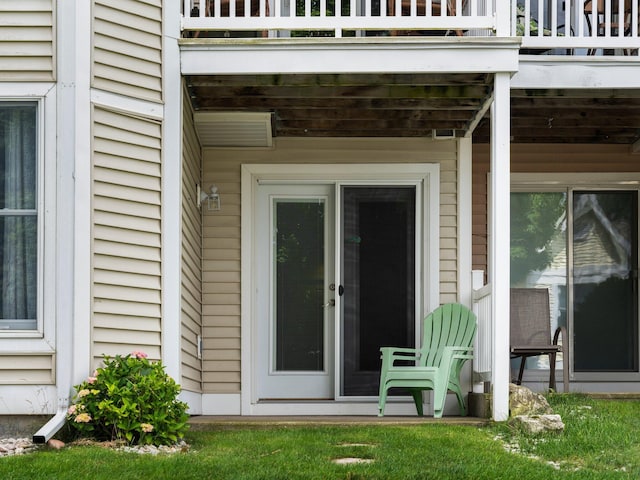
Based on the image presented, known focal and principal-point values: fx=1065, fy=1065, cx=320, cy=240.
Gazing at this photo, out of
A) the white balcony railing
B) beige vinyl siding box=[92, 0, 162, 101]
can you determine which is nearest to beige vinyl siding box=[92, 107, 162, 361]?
beige vinyl siding box=[92, 0, 162, 101]

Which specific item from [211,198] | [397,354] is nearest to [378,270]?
[397,354]

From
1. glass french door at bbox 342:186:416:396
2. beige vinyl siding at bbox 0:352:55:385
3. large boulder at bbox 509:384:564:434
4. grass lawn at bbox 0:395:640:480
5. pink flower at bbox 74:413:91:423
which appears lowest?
grass lawn at bbox 0:395:640:480

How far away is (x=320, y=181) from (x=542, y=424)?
10.4 feet

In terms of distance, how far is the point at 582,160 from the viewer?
916 centimetres

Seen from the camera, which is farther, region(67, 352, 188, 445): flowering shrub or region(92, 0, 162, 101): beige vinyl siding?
region(92, 0, 162, 101): beige vinyl siding

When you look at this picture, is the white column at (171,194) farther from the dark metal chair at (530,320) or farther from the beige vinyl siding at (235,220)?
the dark metal chair at (530,320)

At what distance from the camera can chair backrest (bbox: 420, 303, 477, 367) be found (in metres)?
8.06

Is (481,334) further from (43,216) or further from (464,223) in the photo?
(43,216)

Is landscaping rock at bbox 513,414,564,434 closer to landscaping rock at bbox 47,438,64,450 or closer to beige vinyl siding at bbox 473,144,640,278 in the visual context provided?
landscaping rock at bbox 47,438,64,450

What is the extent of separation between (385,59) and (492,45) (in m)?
0.70

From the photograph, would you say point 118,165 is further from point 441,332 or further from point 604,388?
point 604,388

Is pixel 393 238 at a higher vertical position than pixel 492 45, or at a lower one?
lower

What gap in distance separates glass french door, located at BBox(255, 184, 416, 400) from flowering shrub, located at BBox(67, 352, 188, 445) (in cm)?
257

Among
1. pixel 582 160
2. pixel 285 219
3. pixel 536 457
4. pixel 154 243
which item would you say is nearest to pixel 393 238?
pixel 285 219
